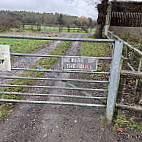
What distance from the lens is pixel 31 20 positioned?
1371 inches

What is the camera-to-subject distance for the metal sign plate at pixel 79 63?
2705mm

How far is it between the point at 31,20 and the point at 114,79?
35.5 m

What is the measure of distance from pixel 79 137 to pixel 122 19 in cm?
1635

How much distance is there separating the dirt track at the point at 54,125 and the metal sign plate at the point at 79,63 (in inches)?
43.9

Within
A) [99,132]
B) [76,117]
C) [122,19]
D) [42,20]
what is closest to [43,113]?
[76,117]

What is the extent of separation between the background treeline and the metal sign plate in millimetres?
19819

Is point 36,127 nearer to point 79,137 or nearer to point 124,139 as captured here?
point 79,137

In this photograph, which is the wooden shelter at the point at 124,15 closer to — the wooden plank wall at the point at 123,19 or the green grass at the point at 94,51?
the wooden plank wall at the point at 123,19

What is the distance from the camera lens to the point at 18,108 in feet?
11.3

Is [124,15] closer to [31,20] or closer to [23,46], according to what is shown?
[23,46]

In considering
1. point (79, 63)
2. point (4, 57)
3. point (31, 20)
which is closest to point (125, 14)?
point (79, 63)

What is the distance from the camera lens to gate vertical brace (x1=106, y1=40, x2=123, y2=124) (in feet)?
8.36

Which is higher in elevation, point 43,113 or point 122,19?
point 122,19

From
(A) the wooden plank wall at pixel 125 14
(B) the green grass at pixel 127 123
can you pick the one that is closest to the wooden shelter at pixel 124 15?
(A) the wooden plank wall at pixel 125 14
